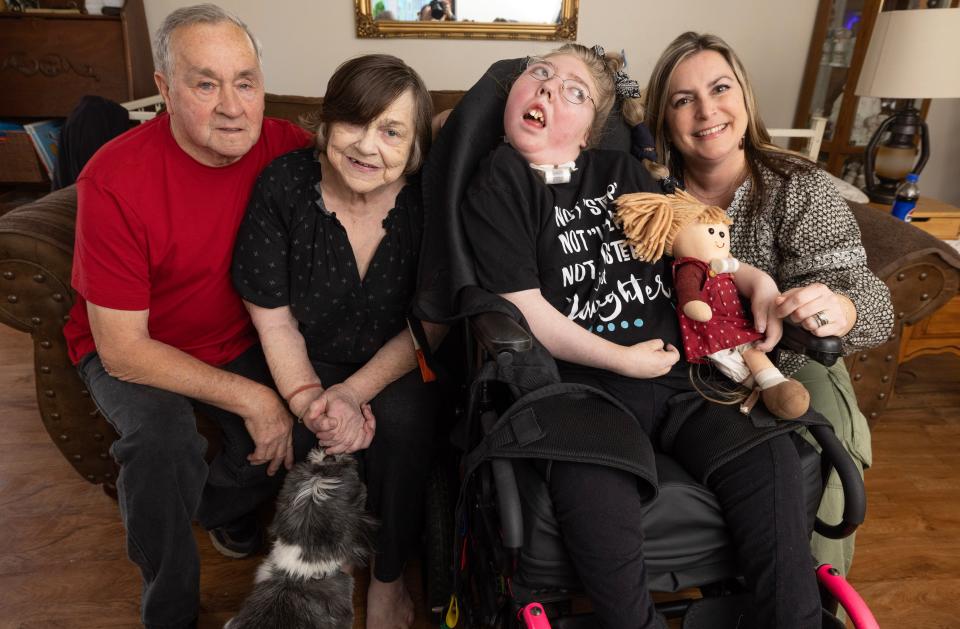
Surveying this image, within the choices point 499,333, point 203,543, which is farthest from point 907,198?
point 203,543

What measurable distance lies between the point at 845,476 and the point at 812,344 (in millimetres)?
245

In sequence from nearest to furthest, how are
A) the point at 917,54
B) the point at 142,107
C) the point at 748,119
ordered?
the point at 748,119, the point at 917,54, the point at 142,107

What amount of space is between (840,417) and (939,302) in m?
0.66

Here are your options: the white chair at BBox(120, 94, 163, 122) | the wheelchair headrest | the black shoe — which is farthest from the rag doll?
the white chair at BBox(120, 94, 163, 122)

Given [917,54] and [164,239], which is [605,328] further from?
[917,54]

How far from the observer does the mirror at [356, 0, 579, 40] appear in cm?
308

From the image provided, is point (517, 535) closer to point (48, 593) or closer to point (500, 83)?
point (500, 83)

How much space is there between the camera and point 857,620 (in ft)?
3.38

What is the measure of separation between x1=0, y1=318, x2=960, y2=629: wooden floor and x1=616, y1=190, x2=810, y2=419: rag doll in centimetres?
87

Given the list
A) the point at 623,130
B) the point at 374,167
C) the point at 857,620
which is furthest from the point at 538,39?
the point at 857,620

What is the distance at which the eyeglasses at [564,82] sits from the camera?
4.38ft

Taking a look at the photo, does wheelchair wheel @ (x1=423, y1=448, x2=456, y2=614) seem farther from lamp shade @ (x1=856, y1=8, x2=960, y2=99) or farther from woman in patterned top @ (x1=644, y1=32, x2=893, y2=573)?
lamp shade @ (x1=856, y1=8, x2=960, y2=99)

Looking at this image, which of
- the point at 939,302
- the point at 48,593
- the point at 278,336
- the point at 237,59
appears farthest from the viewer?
the point at 939,302

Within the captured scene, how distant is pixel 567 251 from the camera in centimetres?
132
